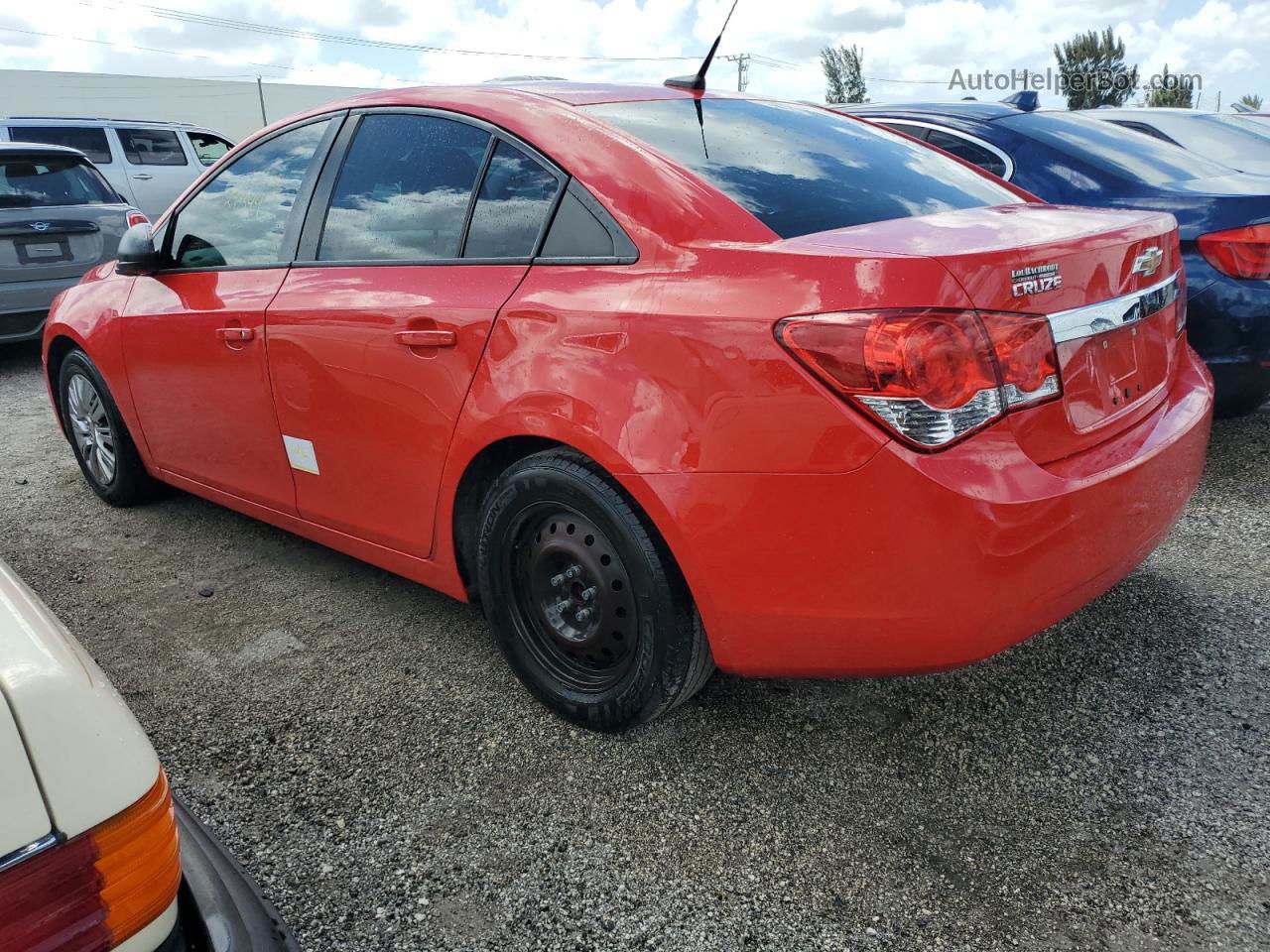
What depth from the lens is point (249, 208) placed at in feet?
10.7

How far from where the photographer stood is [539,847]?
212cm

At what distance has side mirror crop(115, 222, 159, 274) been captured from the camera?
3.48m

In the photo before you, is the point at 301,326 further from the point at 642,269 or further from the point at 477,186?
the point at 642,269

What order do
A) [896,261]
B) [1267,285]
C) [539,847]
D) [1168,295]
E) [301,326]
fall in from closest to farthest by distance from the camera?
[896,261], [539,847], [1168,295], [301,326], [1267,285]

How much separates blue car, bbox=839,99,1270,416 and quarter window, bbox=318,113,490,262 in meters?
2.99

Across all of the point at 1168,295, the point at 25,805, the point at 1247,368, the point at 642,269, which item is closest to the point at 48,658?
the point at 25,805

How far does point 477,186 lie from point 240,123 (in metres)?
53.2

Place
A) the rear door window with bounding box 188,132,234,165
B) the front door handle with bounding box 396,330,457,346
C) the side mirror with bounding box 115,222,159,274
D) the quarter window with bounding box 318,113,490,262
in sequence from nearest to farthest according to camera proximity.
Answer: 1. the front door handle with bounding box 396,330,457,346
2. the quarter window with bounding box 318,113,490,262
3. the side mirror with bounding box 115,222,159,274
4. the rear door window with bounding box 188,132,234,165

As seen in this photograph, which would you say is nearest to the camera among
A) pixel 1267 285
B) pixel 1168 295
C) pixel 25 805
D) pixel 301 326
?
pixel 25 805

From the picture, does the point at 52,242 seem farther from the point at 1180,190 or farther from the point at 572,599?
the point at 1180,190

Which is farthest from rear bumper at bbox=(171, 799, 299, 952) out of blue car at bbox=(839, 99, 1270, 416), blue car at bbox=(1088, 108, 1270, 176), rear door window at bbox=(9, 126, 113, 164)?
rear door window at bbox=(9, 126, 113, 164)

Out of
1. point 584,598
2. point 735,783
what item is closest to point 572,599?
point 584,598

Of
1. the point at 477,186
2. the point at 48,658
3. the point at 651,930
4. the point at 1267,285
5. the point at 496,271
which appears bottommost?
the point at 651,930

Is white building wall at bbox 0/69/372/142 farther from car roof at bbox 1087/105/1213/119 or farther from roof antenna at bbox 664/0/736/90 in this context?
roof antenna at bbox 664/0/736/90
